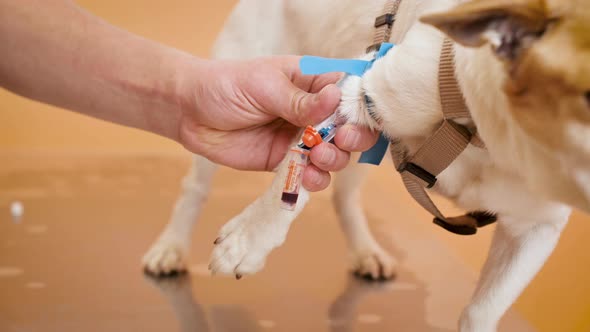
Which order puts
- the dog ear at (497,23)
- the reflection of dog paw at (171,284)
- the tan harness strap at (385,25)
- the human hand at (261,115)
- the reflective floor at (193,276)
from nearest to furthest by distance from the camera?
the dog ear at (497,23) → the human hand at (261,115) → the tan harness strap at (385,25) → the reflective floor at (193,276) → the reflection of dog paw at (171,284)

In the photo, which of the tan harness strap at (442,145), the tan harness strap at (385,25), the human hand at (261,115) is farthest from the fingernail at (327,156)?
the tan harness strap at (385,25)

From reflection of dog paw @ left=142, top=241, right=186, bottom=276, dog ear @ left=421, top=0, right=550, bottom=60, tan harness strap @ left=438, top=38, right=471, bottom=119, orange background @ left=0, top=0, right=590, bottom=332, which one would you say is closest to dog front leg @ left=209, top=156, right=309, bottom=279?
tan harness strap @ left=438, top=38, right=471, bottom=119

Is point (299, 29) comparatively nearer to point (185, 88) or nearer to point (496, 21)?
point (185, 88)

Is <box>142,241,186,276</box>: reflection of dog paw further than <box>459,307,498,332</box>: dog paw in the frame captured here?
A: Yes

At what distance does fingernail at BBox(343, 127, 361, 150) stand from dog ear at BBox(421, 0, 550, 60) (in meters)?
0.26

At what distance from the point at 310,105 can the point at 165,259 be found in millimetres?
718

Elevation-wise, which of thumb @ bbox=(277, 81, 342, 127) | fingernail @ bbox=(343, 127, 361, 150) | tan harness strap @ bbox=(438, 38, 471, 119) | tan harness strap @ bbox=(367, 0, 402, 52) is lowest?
fingernail @ bbox=(343, 127, 361, 150)

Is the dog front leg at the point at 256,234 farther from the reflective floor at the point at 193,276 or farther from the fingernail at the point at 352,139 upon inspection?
the reflective floor at the point at 193,276

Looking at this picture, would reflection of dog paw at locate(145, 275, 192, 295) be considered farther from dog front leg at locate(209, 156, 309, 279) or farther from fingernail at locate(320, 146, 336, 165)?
fingernail at locate(320, 146, 336, 165)

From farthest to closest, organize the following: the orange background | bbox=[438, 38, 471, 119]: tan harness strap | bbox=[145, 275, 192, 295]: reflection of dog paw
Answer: the orange background
bbox=[145, 275, 192, 295]: reflection of dog paw
bbox=[438, 38, 471, 119]: tan harness strap

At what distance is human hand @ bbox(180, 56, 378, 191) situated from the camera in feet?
3.07

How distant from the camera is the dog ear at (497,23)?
637 millimetres

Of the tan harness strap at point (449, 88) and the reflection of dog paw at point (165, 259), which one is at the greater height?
the tan harness strap at point (449, 88)

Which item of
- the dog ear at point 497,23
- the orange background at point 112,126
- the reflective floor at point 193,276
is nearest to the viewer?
the dog ear at point 497,23
